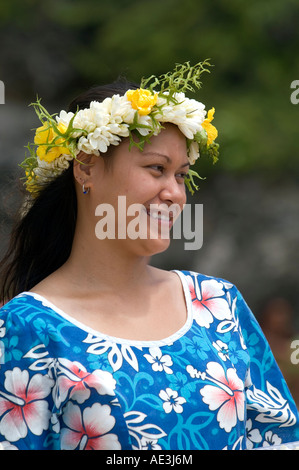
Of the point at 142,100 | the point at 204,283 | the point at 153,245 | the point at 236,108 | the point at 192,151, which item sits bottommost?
the point at 204,283

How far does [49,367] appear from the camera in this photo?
79.9 inches

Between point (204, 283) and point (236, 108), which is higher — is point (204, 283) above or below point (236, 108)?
below

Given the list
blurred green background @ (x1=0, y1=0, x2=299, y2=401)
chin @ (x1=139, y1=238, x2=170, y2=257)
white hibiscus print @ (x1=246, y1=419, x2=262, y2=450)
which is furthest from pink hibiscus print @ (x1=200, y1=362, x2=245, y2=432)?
blurred green background @ (x1=0, y1=0, x2=299, y2=401)

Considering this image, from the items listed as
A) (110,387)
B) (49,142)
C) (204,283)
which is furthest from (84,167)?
(110,387)

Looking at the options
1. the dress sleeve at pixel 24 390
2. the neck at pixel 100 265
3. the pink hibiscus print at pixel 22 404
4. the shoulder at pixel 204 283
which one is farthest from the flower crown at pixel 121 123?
the pink hibiscus print at pixel 22 404

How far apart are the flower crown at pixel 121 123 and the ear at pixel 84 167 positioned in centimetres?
3

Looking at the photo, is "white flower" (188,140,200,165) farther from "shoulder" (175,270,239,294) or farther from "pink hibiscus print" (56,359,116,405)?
"pink hibiscus print" (56,359,116,405)

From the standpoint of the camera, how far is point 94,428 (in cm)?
200

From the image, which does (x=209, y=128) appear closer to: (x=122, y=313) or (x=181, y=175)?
(x=181, y=175)

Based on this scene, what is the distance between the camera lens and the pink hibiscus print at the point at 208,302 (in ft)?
7.83

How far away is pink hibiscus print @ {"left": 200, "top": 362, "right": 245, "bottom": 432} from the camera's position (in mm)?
2162

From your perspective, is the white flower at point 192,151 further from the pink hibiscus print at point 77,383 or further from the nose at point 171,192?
the pink hibiscus print at point 77,383

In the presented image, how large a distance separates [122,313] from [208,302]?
33 centimetres

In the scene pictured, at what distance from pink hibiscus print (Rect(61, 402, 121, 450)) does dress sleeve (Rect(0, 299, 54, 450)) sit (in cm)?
8
